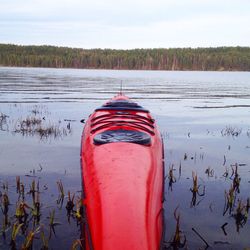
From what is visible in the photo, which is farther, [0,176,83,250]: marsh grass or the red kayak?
[0,176,83,250]: marsh grass

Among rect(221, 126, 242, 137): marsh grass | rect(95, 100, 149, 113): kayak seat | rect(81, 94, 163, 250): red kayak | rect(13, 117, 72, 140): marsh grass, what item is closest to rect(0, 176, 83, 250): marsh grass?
rect(81, 94, 163, 250): red kayak

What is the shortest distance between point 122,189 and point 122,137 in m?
2.11

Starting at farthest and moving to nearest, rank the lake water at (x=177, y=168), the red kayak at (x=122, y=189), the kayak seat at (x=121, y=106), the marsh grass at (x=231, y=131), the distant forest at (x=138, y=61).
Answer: the distant forest at (x=138, y=61)
the marsh grass at (x=231, y=131)
the kayak seat at (x=121, y=106)
the lake water at (x=177, y=168)
the red kayak at (x=122, y=189)

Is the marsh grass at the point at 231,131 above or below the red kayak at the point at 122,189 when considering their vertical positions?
below

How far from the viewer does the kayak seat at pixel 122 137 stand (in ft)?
23.7

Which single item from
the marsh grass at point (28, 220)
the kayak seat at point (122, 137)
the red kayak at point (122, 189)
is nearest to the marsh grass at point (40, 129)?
the marsh grass at point (28, 220)

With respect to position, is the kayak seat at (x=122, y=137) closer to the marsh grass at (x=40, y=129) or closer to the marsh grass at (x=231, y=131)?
the marsh grass at (x=40, y=129)

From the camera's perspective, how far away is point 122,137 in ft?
24.3

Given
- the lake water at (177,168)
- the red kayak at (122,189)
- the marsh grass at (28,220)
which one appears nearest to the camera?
the red kayak at (122,189)

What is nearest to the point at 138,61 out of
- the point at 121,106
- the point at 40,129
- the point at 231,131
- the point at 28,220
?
the point at 231,131

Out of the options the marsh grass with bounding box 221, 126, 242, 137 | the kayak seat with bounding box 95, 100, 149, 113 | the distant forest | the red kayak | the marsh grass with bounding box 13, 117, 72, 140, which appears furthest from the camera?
the distant forest

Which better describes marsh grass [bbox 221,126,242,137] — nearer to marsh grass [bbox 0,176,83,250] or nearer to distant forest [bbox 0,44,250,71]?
marsh grass [bbox 0,176,83,250]

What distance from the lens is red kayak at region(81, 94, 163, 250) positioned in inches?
182

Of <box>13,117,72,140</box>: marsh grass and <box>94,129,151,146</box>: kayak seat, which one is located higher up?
<box>94,129,151,146</box>: kayak seat
